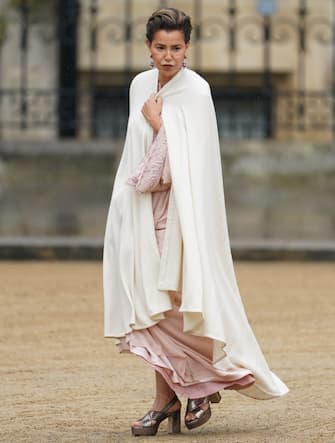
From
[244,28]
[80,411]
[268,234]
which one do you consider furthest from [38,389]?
[244,28]

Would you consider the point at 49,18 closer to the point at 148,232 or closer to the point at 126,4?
the point at 126,4

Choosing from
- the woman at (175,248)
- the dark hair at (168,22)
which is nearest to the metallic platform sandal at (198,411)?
the woman at (175,248)

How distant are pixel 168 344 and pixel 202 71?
10.2 metres

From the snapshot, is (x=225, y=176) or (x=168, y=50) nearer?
(x=168, y=50)

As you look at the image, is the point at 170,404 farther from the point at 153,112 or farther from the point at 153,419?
the point at 153,112

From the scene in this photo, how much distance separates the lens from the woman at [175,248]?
20.1 ft

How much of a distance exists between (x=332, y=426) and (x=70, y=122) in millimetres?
9899

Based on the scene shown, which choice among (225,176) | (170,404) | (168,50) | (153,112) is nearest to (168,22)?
(168,50)

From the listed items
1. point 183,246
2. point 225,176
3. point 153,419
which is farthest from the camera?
point 225,176

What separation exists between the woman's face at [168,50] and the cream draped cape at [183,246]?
73 mm

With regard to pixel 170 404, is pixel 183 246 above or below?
above

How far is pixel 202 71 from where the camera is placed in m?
16.2

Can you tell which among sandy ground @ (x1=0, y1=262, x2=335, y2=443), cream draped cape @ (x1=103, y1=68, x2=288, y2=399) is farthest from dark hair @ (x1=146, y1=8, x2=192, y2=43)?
sandy ground @ (x1=0, y1=262, x2=335, y2=443)

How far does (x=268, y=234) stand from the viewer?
Answer: 1288 centimetres
